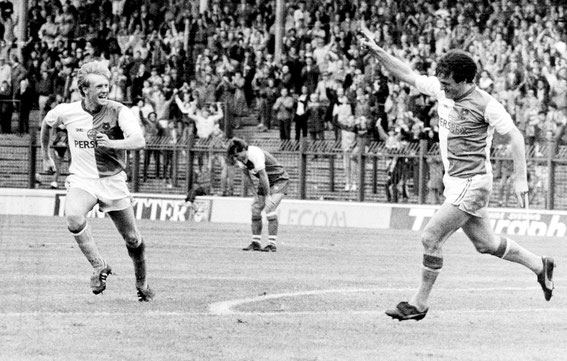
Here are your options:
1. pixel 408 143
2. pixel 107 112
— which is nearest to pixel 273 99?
pixel 408 143

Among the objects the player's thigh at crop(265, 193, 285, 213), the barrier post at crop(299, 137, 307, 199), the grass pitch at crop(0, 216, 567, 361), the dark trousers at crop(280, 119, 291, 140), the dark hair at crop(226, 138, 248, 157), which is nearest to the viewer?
the grass pitch at crop(0, 216, 567, 361)

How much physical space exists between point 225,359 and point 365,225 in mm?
20004

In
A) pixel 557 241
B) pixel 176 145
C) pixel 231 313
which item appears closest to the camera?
pixel 231 313

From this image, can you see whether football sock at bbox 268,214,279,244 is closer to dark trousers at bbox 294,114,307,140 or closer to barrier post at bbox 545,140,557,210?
barrier post at bbox 545,140,557,210

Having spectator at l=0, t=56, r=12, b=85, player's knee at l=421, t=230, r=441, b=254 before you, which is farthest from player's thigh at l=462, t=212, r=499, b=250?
spectator at l=0, t=56, r=12, b=85

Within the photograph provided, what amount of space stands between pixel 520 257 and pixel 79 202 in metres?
3.91

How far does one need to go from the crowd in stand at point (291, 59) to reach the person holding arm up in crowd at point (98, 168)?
1545cm

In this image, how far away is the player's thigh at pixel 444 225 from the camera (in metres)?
9.85

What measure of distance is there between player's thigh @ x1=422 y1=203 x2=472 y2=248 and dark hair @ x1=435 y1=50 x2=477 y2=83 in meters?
1.01

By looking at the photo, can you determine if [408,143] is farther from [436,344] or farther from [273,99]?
[436,344]

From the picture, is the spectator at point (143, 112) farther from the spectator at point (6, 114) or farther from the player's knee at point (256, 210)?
the player's knee at point (256, 210)

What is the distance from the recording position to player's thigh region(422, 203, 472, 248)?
985 cm

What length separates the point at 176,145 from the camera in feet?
97.9

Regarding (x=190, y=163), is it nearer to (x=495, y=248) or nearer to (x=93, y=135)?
(x=93, y=135)
